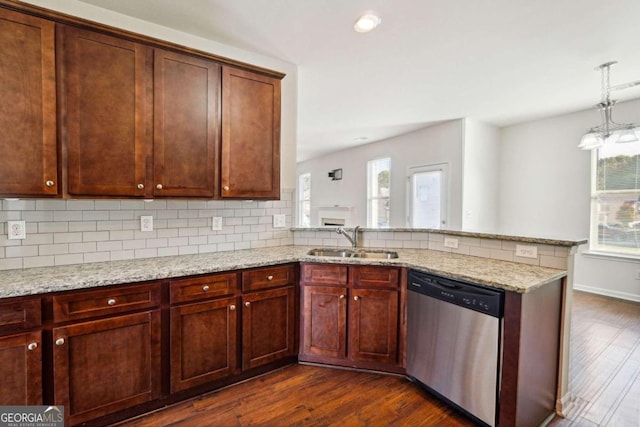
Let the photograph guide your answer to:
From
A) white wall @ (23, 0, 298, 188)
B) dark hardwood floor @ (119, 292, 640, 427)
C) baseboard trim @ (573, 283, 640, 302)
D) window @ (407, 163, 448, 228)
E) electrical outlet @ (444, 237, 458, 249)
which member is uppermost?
white wall @ (23, 0, 298, 188)

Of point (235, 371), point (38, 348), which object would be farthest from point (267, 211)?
point (38, 348)

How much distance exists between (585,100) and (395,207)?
3.12m

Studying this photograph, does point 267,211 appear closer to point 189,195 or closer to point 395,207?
point 189,195

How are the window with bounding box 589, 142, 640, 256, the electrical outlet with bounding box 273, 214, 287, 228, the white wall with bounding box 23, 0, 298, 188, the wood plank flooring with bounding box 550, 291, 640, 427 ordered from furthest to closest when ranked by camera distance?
the window with bounding box 589, 142, 640, 256
the electrical outlet with bounding box 273, 214, 287, 228
the white wall with bounding box 23, 0, 298, 188
the wood plank flooring with bounding box 550, 291, 640, 427

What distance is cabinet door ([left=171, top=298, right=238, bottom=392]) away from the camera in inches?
73.7

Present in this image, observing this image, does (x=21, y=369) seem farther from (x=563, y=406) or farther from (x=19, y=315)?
(x=563, y=406)

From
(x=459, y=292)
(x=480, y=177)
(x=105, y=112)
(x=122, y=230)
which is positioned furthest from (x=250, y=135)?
(x=480, y=177)

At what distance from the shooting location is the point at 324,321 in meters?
2.31

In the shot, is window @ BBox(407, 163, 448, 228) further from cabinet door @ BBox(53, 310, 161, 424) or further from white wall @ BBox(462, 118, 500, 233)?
cabinet door @ BBox(53, 310, 161, 424)

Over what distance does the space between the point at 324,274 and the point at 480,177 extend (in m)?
3.83

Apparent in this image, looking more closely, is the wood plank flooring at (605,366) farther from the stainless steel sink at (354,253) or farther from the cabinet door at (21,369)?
the cabinet door at (21,369)

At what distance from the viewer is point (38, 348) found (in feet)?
4.89

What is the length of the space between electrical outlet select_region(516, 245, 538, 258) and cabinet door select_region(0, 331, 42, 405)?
9.44 ft

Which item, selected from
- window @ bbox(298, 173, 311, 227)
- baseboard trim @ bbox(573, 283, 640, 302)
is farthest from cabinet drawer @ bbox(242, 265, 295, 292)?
window @ bbox(298, 173, 311, 227)
